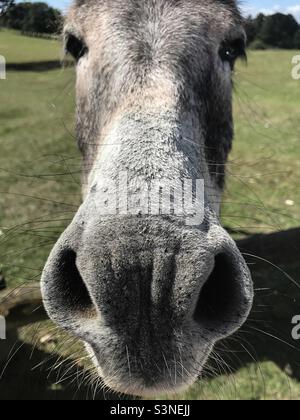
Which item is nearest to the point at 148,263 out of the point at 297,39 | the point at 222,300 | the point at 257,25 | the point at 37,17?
the point at 222,300

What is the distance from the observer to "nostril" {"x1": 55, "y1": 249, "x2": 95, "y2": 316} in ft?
6.28

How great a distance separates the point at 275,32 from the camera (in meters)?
5.72

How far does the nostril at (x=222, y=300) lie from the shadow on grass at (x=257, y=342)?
1527mm

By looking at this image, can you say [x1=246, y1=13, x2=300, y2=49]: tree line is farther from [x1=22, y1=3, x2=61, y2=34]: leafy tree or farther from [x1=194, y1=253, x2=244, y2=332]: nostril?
[x1=194, y1=253, x2=244, y2=332]: nostril

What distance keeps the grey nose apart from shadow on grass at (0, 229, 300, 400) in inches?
62.6

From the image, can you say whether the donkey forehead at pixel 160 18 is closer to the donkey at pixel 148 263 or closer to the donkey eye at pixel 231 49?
the donkey eye at pixel 231 49

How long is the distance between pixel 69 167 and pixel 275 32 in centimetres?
355

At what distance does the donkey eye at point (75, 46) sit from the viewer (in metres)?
3.35

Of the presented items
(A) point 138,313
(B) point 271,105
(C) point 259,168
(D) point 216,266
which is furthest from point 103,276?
(B) point 271,105

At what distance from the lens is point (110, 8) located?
2.97 m

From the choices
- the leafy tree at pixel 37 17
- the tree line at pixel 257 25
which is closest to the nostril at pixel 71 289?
the tree line at pixel 257 25

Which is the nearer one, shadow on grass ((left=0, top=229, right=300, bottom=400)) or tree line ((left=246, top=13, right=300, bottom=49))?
shadow on grass ((left=0, top=229, right=300, bottom=400))

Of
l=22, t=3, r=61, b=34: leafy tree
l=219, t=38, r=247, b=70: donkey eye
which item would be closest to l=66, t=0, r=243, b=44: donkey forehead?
l=219, t=38, r=247, b=70: donkey eye

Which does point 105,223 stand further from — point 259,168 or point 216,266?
point 259,168
